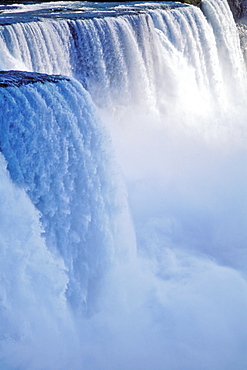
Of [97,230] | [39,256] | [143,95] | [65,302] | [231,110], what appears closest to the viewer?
[39,256]

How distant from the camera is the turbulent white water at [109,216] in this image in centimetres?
473

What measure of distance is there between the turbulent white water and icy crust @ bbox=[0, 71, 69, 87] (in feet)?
0.08

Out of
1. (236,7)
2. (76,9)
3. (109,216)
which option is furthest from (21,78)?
(236,7)

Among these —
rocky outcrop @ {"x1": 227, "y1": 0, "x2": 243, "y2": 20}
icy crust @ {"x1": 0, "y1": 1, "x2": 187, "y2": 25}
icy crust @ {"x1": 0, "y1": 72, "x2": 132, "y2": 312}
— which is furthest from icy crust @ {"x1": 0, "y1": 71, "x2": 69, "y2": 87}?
rocky outcrop @ {"x1": 227, "y1": 0, "x2": 243, "y2": 20}

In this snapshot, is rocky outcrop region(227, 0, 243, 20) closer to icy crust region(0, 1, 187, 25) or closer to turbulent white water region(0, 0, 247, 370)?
icy crust region(0, 1, 187, 25)

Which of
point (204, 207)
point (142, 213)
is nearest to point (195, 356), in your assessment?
point (142, 213)

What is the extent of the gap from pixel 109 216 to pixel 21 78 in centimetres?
→ 196

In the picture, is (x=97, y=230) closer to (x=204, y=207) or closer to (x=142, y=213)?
(x=142, y=213)

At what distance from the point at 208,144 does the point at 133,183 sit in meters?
2.34

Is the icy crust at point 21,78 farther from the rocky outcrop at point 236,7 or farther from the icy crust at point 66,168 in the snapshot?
the rocky outcrop at point 236,7

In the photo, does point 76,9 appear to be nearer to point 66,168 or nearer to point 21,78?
point 21,78

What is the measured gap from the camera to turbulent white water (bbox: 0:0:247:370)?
15.5 feet

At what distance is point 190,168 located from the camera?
8789mm

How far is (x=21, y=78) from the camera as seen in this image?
578 cm
